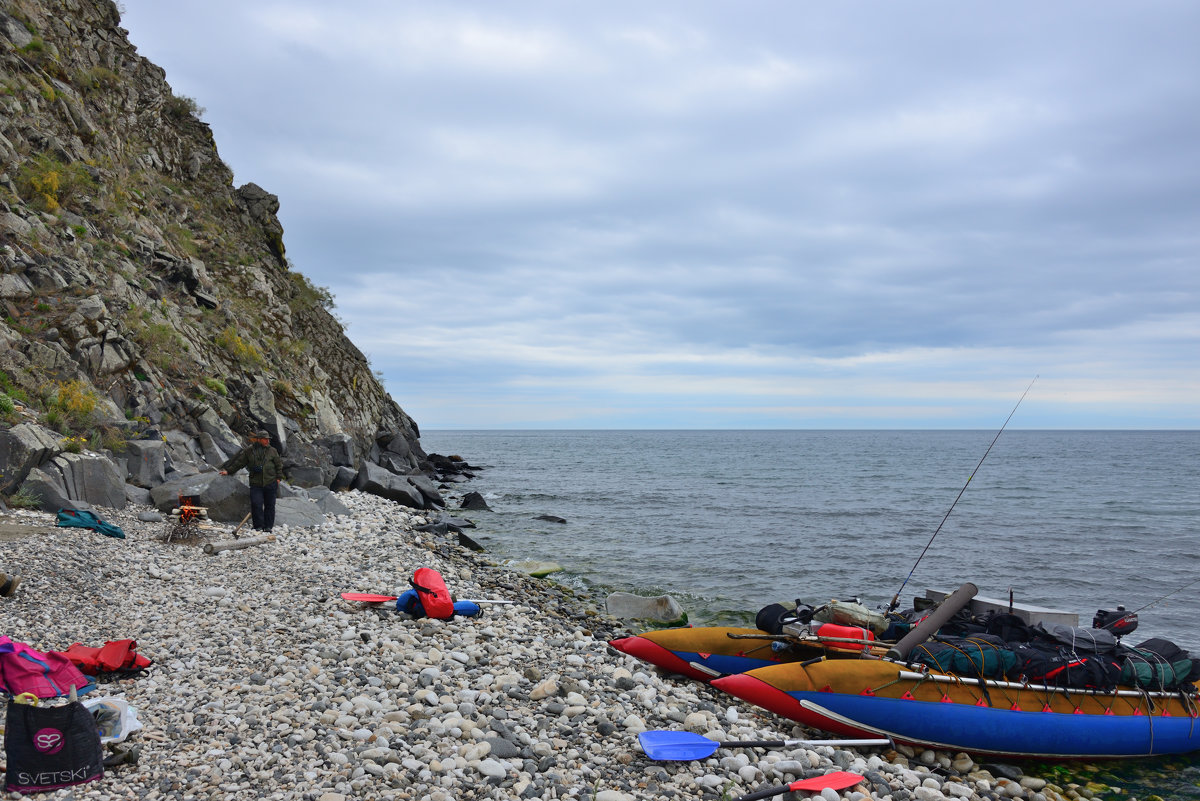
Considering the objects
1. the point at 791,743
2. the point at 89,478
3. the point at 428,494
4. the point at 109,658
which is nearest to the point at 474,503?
the point at 428,494

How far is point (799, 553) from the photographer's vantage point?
22516mm

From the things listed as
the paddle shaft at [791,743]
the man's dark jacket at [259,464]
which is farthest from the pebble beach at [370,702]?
the man's dark jacket at [259,464]

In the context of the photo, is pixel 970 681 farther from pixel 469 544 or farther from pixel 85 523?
pixel 469 544

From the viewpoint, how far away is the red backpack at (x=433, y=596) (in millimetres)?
10430

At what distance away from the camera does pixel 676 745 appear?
6.85 m

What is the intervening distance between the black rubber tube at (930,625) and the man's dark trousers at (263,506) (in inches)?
510

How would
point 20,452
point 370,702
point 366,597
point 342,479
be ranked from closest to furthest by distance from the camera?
point 370,702
point 366,597
point 20,452
point 342,479

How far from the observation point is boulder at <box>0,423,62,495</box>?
13086 millimetres

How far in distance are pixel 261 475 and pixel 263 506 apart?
34.7 inches

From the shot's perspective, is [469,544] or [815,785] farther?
[469,544]

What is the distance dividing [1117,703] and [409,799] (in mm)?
8782

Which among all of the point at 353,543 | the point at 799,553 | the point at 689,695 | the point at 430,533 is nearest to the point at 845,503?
the point at 799,553

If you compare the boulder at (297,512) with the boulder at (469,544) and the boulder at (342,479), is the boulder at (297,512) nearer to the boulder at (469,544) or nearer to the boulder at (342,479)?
the boulder at (469,544)

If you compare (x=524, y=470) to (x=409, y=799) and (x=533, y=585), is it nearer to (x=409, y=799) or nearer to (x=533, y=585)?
(x=533, y=585)
